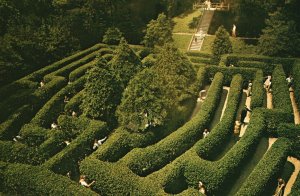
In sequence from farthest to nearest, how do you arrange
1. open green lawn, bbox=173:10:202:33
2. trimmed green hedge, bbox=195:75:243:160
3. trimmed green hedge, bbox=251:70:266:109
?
open green lawn, bbox=173:10:202:33 → trimmed green hedge, bbox=251:70:266:109 → trimmed green hedge, bbox=195:75:243:160

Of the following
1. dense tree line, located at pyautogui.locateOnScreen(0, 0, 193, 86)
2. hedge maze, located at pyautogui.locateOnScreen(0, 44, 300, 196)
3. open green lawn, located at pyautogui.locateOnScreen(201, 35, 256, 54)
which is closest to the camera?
hedge maze, located at pyautogui.locateOnScreen(0, 44, 300, 196)

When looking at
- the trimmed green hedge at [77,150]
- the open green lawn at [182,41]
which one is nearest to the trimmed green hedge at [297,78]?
the open green lawn at [182,41]

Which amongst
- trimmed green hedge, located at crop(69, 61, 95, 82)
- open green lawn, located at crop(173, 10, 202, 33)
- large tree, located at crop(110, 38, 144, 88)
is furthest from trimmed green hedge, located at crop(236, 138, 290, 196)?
open green lawn, located at crop(173, 10, 202, 33)

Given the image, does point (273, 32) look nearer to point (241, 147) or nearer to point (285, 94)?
point (285, 94)

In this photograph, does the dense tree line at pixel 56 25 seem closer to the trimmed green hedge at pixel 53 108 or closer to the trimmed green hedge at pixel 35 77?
the trimmed green hedge at pixel 35 77

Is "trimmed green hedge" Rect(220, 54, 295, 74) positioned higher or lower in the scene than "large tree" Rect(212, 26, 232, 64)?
lower

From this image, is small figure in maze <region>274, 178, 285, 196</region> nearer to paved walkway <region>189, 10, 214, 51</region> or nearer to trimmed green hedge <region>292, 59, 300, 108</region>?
trimmed green hedge <region>292, 59, 300, 108</region>

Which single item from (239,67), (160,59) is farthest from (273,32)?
(160,59)
